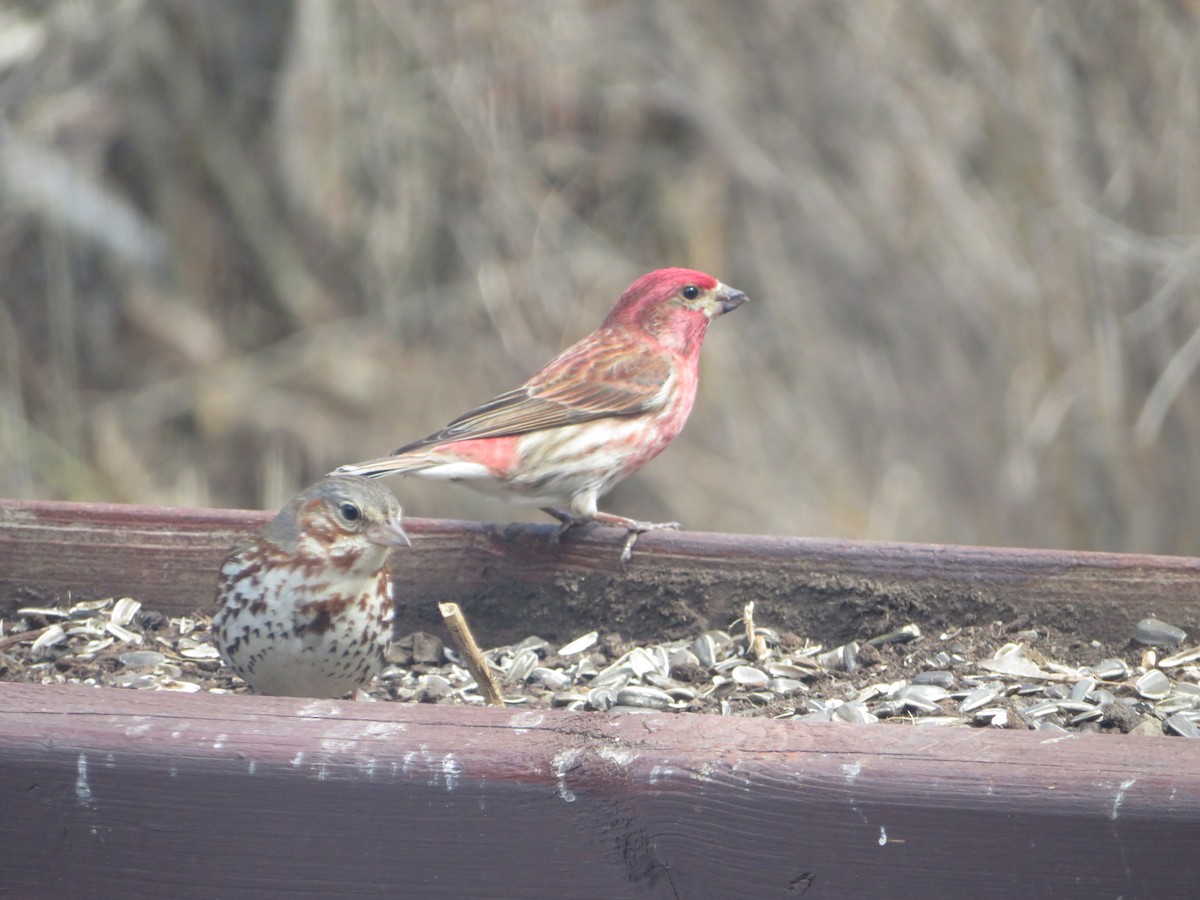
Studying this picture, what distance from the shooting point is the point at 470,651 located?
10.0ft

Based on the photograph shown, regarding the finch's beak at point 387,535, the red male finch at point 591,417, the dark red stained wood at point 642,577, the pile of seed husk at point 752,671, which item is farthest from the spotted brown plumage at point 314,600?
the red male finch at point 591,417

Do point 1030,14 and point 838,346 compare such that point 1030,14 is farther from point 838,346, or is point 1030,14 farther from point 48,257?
point 48,257

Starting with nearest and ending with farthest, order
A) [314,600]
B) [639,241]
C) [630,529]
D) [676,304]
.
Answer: [314,600]
[630,529]
[676,304]
[639,241]

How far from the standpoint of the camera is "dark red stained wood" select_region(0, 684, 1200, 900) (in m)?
2.36

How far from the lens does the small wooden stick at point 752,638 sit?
374 centimetres

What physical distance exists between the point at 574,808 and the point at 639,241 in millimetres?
7439

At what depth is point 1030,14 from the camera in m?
6.77

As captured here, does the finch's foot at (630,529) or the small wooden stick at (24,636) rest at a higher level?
the finch's foot at (630,529)

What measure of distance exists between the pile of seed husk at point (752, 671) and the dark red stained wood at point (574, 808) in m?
0.73

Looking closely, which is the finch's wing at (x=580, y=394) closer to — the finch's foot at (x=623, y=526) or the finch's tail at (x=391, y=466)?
the finch's tail at (x=391, y=466)

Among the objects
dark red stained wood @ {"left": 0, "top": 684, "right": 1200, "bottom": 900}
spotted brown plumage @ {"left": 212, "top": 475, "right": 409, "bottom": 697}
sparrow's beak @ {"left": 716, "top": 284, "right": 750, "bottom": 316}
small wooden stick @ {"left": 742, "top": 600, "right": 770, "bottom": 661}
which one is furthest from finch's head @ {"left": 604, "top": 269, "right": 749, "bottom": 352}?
dark red stained wood @ {"left": 0, "top": 684, "right": 1200, "bottom": 900}

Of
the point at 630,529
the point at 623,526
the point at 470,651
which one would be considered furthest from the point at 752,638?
the point at 470,651

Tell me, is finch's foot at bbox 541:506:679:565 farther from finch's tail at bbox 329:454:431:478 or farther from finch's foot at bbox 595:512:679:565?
finch's tail at bbox 329:454:431:478

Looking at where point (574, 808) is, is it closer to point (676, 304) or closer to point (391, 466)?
point (391, 466)
